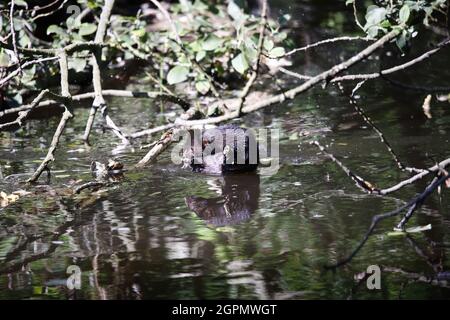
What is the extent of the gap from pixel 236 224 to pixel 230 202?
413 mm

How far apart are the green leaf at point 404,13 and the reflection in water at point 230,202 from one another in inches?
49.2

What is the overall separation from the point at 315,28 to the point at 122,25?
244cm

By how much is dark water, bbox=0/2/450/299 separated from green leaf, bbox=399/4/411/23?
0.96 metres

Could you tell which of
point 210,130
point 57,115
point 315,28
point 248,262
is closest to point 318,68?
point 315,28

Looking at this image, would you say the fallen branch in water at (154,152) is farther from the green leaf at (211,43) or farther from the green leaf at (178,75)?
the green leaf at (211,43)

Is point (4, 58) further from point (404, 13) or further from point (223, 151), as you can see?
point (404, 13)

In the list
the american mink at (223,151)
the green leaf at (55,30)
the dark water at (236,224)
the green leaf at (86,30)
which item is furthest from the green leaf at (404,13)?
the green leaf at (55,30)

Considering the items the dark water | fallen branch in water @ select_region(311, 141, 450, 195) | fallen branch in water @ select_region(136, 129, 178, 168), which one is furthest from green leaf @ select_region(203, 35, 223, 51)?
fallen branch in water @ select_region(311, 141, 450, 195)

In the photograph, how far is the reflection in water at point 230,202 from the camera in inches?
168

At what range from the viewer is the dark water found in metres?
3.39

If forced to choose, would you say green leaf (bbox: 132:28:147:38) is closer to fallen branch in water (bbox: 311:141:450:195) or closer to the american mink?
the american mink

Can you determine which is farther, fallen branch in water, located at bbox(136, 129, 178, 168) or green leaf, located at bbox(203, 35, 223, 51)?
green leaf, located at bbox(203, 35, 223, 51)
